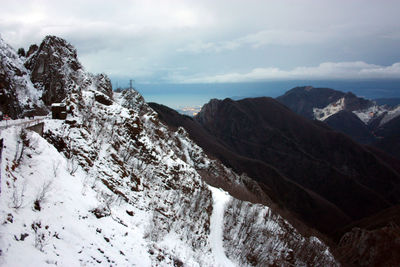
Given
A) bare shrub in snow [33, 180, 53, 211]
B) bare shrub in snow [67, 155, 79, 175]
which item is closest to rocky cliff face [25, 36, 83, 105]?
bare shrub in snow [67, 155, 79, 175]

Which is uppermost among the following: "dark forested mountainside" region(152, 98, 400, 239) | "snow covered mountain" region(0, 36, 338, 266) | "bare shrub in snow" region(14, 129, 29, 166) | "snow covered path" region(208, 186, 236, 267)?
"bare shrub in snow" region(14, 129, 29, 166)

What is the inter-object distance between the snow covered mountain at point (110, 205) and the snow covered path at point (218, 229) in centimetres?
15

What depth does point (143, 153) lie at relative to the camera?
2336 centimetres

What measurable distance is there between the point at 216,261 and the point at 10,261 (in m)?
16.7

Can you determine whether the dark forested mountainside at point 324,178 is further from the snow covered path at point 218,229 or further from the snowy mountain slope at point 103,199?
the snowy mountain slope at point 103,199

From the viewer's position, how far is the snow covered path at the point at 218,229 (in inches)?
835

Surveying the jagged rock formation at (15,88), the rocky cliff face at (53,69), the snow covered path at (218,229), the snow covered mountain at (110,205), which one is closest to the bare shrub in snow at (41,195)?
the snow covered mountain at (110,205)

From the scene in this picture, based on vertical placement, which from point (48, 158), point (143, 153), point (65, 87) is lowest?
point (143, 153)

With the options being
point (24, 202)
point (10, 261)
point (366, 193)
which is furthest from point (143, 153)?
point (366, 193)

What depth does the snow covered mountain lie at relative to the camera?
859 centimetres

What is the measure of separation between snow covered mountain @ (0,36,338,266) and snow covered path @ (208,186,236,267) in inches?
5.8

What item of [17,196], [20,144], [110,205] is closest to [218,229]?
[110,205]

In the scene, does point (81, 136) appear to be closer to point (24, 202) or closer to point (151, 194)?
point (151, 194)

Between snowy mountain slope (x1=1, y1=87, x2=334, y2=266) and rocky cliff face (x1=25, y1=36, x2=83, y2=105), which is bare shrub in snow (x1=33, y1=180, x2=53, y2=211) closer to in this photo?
snowy mountain slope (x1=1, y1=87, x2=334, y2=266)
